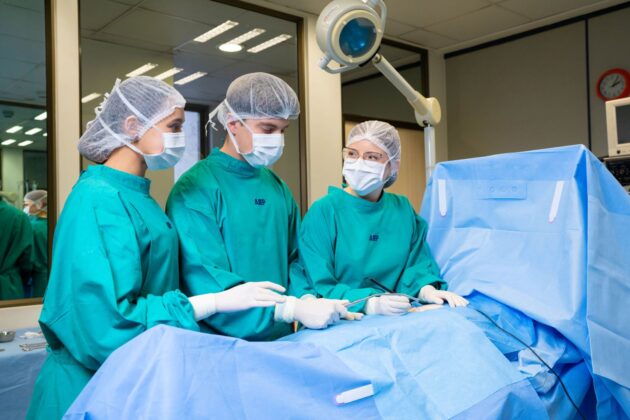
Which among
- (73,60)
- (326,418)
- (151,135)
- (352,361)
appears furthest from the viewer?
(73,60)

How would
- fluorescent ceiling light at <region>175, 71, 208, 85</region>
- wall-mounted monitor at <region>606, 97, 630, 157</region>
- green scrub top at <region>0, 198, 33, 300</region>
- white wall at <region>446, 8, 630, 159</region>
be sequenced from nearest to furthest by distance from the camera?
1. wall-mounted monitor at <region>606, 97, 630, 157</region>
2. green scrub top at <region>0, 198, 33, 300</region>
3. white wall at <region>446, 8, 630, 159</region>
4. fluorescent ceiling light at <region>175, 71, 208, 85</region>

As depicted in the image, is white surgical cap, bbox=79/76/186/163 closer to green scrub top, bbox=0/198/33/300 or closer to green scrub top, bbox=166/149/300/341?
green scrub top, bbox=166/149/300/341

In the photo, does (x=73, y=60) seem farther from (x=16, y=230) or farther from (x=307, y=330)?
(x=307, y=330)

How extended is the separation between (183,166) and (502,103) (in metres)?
3.38

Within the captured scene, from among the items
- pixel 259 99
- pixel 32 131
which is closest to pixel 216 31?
pixel 32 131

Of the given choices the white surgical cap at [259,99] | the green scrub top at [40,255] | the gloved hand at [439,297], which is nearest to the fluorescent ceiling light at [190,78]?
the green scrub top at [40,255]

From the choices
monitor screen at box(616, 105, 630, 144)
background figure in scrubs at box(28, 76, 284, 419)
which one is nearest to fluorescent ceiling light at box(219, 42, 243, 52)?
monitor screen at box(616, 105, 630, 144)

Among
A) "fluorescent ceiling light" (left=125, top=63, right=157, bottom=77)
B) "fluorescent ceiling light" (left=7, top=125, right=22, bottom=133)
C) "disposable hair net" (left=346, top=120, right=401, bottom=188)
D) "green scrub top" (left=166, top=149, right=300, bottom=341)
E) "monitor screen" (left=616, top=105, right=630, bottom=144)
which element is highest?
"fluorescent ceiling light" (left=125, top=63, right=157, bottom=77)

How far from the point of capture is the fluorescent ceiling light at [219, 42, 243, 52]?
5.12 m

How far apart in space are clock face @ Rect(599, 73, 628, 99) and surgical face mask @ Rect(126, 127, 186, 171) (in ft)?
12.9

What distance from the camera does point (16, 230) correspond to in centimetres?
352

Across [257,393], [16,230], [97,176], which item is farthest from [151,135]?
[16,230]

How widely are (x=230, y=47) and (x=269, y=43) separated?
0.38 meters

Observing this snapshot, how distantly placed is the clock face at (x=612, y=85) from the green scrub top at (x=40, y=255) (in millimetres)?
4196
